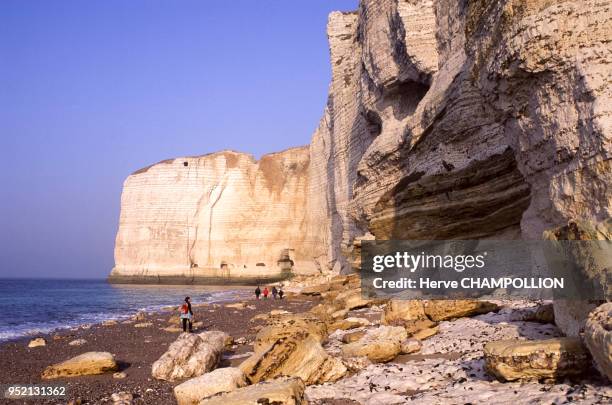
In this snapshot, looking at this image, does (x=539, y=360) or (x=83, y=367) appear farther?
(x=83, y=367)

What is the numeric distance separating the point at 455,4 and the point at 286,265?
38.9 meters

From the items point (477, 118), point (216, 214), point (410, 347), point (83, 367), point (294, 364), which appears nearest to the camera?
point (294, 364)

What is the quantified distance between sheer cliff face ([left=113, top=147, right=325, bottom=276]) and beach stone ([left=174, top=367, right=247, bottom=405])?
151 ft

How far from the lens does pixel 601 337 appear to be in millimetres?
3994

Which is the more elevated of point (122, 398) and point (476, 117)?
point (476, 117)

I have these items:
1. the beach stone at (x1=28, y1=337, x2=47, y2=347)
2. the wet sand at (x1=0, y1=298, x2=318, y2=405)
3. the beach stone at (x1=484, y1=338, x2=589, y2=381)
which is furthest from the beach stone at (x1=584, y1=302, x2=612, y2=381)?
the beach stone at (x1=28, y1=337, x2=47, y2=347)

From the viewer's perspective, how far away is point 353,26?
3266 cm

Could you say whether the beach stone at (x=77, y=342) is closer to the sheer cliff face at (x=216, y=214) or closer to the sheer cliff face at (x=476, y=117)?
the sheer cliff face at (x=476, y=117)

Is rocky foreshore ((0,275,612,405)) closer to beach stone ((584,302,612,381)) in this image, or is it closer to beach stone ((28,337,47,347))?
beach stone ((584,302,612,381))

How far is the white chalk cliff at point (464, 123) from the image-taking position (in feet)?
18.6

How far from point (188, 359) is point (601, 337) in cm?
622

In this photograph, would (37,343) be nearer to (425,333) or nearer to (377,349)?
(377,349)

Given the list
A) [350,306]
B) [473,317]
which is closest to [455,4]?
[350,306]

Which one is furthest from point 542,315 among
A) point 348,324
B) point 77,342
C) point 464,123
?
point 77,342
